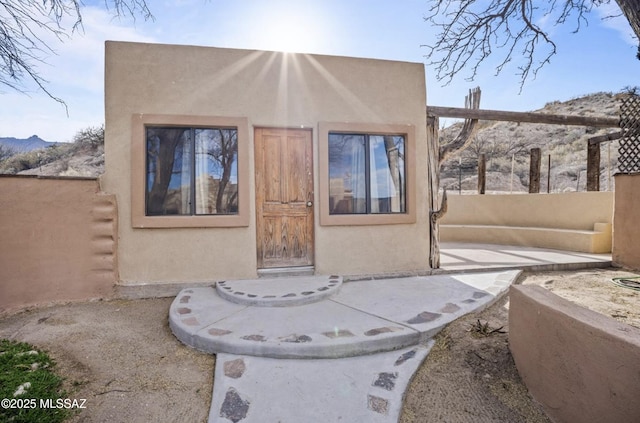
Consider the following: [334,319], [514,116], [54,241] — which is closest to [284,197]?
[334,319]

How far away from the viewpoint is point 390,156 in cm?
542

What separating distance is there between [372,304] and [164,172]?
3.49 metres

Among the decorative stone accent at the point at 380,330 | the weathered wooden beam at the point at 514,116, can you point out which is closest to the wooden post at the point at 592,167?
the weathered wooden beam at the point at 514,116

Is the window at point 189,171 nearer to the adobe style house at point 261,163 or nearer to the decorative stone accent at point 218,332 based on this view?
the adobe style house at point 261,163

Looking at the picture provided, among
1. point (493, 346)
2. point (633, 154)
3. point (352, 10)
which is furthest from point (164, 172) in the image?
point (633, 154)

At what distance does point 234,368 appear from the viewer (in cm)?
254

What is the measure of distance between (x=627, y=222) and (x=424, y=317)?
16.8 feet

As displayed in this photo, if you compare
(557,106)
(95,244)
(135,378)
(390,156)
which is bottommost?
(135,378)

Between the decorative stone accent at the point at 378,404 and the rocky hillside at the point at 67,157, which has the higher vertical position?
the rocky hillside at the point at 67,157

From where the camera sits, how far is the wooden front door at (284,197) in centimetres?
495

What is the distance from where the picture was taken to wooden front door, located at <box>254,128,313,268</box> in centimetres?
495

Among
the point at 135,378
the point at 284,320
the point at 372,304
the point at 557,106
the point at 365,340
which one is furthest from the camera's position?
the point at 557,106

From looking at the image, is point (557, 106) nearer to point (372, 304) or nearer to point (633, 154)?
point (633, 154)

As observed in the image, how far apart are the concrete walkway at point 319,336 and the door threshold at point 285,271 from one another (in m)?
0.30
